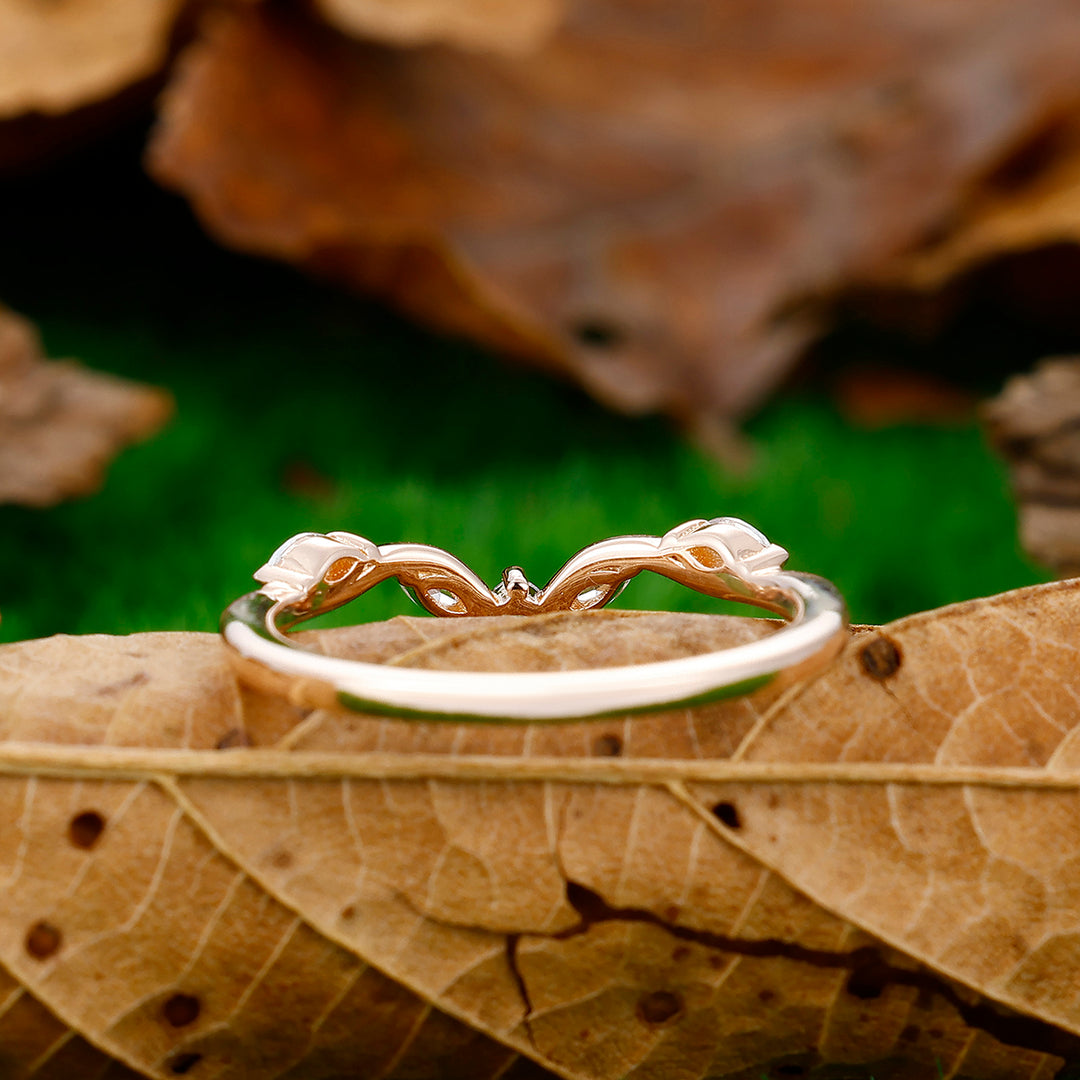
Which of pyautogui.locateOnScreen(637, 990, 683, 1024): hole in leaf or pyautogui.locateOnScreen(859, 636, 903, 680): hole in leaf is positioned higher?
pyautogui.locateOnScreen(859, 636, 903, 680): hole in leaf

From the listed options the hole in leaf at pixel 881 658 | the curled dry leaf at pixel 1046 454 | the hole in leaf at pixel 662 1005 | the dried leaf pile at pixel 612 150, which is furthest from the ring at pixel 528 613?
the dried leaf pile at pixel 612 150

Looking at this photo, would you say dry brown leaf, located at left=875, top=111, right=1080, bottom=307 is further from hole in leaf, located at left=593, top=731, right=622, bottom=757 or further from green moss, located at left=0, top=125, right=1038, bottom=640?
hole in leaf, located at left=593, top=731, right=622, bottom=757

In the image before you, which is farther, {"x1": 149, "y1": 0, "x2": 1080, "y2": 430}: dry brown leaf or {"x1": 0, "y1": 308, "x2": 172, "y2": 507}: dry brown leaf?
{"x1": 149, "y1": 0, "x2": 1080, "y2": 430}: dry brown leaf

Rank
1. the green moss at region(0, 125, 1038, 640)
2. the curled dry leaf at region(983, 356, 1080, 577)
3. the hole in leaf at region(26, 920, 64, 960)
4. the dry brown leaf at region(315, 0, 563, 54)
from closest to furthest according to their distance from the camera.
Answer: the hole in leaf at region(26, 920, 64, 960) → the curled dry leaf at region(983, 356, 1080, 577) → the green moss at region(0, 125, 1038, 640) → the dry brown leaf at region(315, 0, 563, 54)

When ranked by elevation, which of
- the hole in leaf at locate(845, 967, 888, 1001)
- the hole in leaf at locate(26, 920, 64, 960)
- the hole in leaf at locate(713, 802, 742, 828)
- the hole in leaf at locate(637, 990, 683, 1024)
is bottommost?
the hole in leaf at locate(26, 920, 64, 960)

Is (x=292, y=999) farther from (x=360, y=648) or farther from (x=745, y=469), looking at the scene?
(x=745, y=469)

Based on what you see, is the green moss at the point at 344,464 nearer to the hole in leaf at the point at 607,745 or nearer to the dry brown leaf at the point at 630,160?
the dry brown leaf at the point at 630,160

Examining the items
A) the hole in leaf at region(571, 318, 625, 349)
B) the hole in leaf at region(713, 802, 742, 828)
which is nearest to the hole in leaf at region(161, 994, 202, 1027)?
the hole in leaf at region(713, 802, 742, 828)
